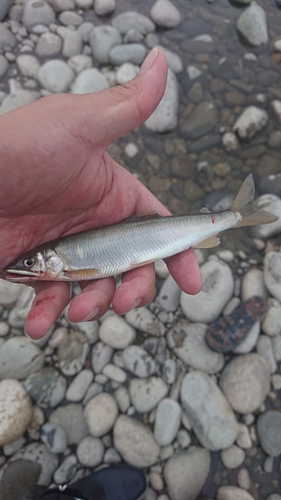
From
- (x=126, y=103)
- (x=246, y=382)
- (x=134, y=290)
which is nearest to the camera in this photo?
(x=126, y=103)

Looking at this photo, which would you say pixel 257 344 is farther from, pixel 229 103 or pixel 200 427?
pixel 229 103

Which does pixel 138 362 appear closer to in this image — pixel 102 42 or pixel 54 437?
pixel 54 437

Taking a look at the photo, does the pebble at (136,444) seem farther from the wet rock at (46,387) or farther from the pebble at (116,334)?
the pebble at (116,334)

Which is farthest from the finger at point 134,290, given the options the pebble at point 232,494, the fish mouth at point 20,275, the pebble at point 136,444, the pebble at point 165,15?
the pebble at point 165,15

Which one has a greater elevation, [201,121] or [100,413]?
[201,121]

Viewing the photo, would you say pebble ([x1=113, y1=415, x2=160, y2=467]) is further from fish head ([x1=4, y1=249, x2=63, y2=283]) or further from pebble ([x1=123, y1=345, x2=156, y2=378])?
fish head ([x1=4, y1=249, x2=63, y2=283])

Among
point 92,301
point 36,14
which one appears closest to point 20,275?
point 92,301

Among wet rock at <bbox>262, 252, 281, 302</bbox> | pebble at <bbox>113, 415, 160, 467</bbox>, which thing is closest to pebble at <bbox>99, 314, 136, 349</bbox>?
pebble at <bbox>113, 415, 160, 467</bbox>
